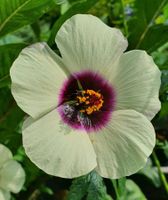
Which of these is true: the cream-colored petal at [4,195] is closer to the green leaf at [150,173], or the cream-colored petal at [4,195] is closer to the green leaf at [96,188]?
the green leaf at [96,188]

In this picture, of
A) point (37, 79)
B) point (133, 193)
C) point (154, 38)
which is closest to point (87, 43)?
point (37, 79)

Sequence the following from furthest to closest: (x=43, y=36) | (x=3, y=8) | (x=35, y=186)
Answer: (x=43, y=36), (x=35, y=186), (x=3, y=8)

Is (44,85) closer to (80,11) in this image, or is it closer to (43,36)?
(80,11)

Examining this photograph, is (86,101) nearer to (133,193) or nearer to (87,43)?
(87,43)

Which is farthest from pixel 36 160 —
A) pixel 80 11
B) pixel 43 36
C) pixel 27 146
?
pixel 43 36

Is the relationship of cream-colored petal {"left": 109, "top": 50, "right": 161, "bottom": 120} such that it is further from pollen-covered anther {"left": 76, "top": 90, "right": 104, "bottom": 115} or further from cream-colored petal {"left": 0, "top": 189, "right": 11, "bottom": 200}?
cream-colored petal {"left": 0, "top": 189, "right": 11, "bottom": 200}

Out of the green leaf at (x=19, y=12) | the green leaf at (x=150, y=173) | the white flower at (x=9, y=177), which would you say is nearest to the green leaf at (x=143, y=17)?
the green leaf at (x=19, y=12)
